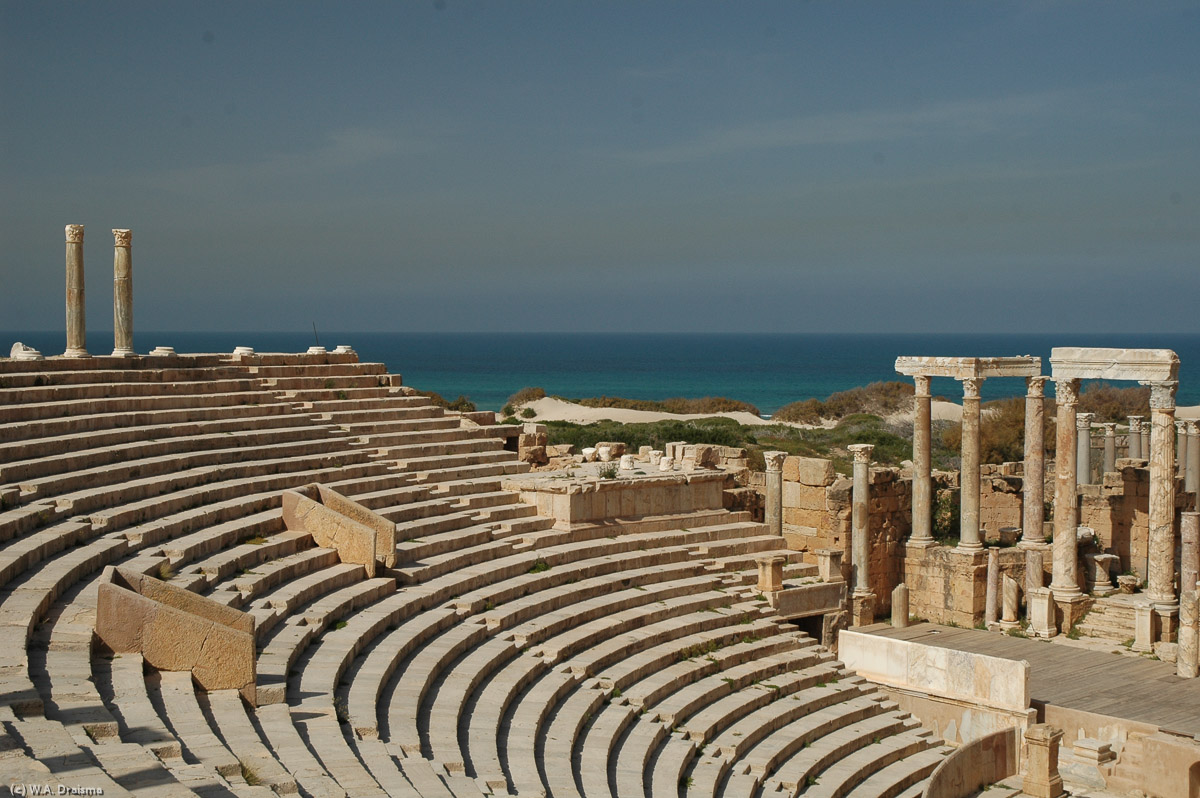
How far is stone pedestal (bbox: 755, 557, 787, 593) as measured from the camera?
21.2 m

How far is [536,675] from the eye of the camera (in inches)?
616

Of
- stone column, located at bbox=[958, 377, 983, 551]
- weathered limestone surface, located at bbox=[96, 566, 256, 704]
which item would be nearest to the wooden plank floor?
stone column, located at bbox=[958, 377, 983, 551]

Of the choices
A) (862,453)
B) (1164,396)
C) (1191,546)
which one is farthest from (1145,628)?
(862,453)

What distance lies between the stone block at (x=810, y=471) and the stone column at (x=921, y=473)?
66.7 inches

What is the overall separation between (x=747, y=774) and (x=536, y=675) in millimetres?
2750

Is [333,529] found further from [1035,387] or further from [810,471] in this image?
[1035,387]

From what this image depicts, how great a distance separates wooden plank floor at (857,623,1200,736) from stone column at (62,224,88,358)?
14558mm

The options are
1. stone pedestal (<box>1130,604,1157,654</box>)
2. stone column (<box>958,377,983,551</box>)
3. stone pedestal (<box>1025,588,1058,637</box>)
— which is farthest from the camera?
stone column (<box>958,377,983,551</box>)

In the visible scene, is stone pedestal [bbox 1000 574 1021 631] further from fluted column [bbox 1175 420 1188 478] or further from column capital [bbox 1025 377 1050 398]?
fluted column [bbox 1175 420 1188 478]

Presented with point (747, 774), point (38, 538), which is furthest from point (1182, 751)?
point (38, 538)

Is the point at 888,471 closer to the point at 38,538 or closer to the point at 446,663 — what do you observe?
the point at 446,663

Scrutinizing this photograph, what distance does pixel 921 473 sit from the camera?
26.0 m

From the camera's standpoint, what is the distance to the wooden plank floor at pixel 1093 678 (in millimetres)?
19281

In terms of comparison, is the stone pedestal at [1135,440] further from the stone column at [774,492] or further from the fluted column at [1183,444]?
the stone column at [774,492]
